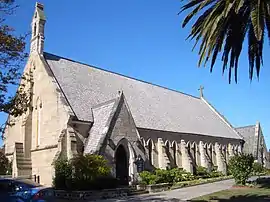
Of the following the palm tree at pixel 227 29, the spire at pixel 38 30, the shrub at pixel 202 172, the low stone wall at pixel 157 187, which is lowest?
the low stone wall at pixel 157 187

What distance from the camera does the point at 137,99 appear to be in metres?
40.2

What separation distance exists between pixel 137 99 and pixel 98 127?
11788 millimetres

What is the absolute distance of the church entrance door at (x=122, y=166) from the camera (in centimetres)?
2909

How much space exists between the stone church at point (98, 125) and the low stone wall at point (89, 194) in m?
3.04

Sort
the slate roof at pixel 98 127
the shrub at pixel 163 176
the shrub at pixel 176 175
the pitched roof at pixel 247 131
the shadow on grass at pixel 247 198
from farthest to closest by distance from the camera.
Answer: the pitched roof at pixel 247 131 < the shrub at pixel 176 175 < the shrub at pixel 163 176 < the slate roof at pixel 98 127 < the shadow on grass at pixel 247 198

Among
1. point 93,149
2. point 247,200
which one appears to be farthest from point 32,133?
point 247,200

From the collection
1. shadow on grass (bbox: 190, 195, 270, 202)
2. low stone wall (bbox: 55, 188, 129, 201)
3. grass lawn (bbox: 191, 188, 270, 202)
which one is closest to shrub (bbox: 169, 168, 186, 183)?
low stone wall (bbox: 55, 188, 129, 201)

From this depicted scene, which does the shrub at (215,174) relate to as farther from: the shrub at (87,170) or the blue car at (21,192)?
the blue car at (21,192)

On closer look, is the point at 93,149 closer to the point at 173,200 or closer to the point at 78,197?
the point at 78,197

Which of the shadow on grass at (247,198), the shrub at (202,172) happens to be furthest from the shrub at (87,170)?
the shrub at (202,172)

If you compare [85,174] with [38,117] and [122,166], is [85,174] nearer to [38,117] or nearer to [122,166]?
[122,166]

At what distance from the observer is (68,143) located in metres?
27.5

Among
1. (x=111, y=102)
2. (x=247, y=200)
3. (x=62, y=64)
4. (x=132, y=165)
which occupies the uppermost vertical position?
(x=62, y=64)

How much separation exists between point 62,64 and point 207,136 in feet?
75.4
